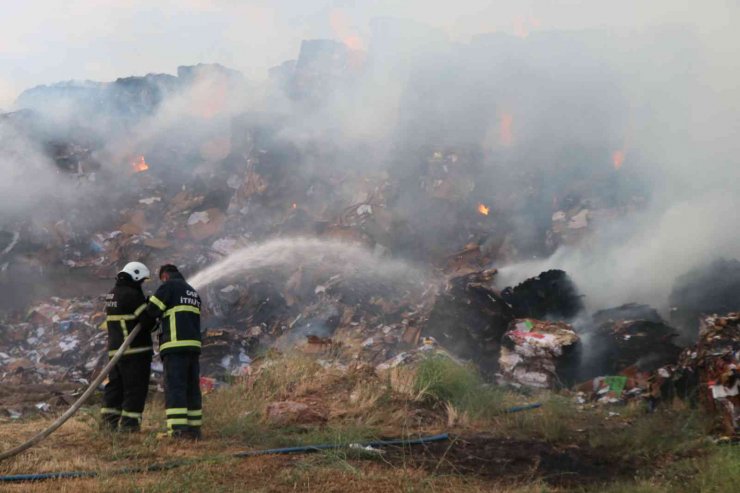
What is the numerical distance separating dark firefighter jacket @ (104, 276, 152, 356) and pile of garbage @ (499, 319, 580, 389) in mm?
5211

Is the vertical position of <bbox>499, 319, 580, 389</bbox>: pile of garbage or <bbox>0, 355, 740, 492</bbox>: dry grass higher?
<bbox>499, 319, 580, 389</bbox>: pile of garbage

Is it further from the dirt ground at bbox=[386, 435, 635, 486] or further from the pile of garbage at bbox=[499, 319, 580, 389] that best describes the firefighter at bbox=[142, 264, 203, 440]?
the pile of garbage at bbox=[499, 319, 580, 389]

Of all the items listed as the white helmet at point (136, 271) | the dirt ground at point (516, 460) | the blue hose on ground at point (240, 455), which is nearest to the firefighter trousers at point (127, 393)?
the white helmet at point (136, 271)

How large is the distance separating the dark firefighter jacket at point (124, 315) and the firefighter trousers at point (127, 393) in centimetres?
10

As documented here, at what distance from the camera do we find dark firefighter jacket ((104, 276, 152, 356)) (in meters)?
5.02

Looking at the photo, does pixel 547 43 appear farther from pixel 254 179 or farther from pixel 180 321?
pixel 180 321

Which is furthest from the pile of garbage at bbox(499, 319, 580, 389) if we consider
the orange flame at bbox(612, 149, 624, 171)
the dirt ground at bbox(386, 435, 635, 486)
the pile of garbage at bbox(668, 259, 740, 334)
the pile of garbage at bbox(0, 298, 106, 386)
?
the orange flame at bbox(612, 149, 624, 171)

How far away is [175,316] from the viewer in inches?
191

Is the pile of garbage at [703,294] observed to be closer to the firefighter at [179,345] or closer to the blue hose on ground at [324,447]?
the blue hose on ground at [324,447]

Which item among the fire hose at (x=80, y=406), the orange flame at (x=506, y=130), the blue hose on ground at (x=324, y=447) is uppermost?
the orange flame at (x=506, y=130)

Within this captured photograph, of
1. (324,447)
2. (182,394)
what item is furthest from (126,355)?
(324,447)

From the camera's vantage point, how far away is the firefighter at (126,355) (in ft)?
16.2

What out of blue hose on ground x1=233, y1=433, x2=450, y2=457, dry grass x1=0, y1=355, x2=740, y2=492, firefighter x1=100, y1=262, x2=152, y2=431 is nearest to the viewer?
dry grass x1=0, y1=355, x2=740, y2=492

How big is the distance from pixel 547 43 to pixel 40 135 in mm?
18660
